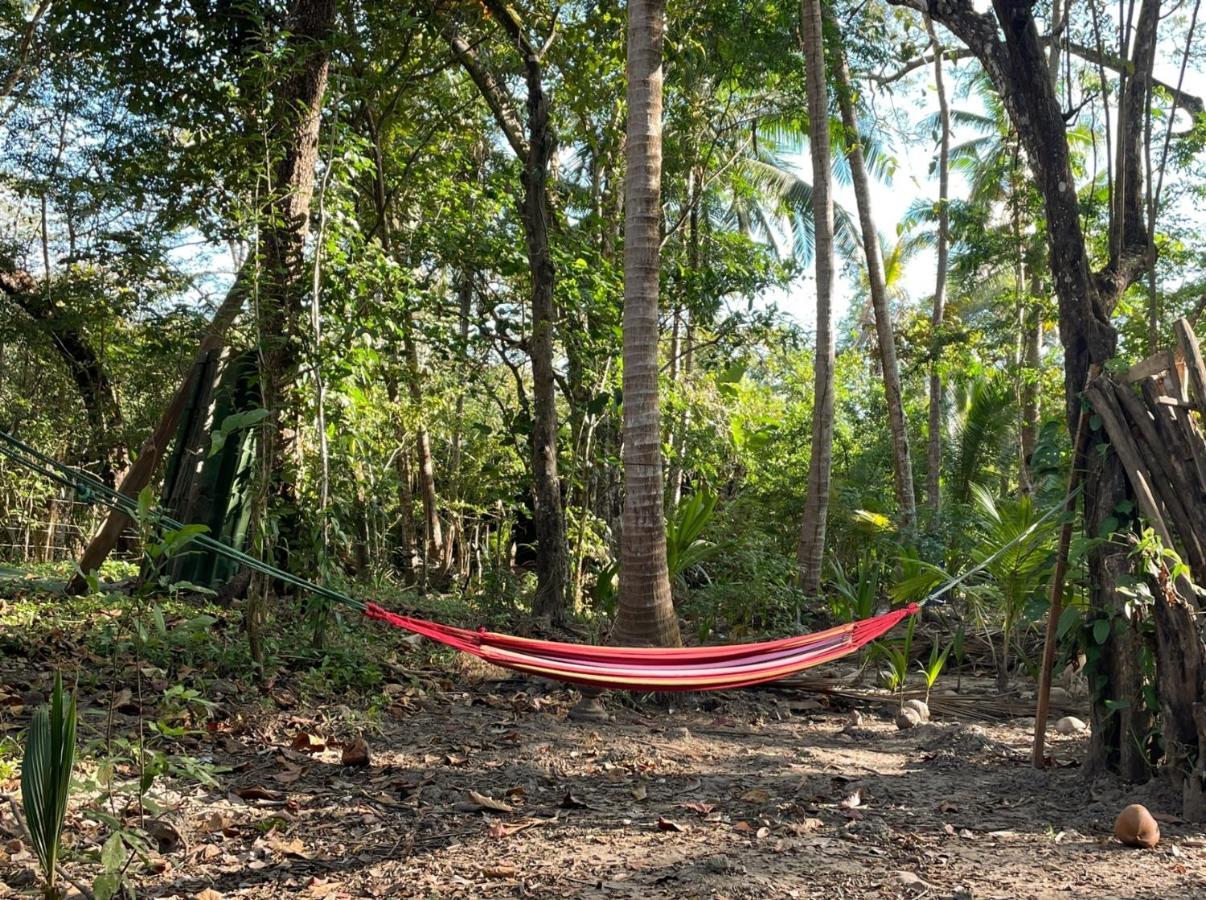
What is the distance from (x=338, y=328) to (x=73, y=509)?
802 centimetres

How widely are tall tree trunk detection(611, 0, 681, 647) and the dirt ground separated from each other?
1.61ft

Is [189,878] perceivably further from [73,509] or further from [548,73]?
[73,509]

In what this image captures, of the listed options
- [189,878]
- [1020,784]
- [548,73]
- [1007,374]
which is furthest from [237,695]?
[1007,374]

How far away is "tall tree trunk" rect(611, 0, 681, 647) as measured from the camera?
3.86 m

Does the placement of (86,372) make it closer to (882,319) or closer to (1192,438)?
(882,319)

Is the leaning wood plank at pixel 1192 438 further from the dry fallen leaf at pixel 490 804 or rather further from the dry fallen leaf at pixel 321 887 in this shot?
the dry fallen leaf at pixel 321 887

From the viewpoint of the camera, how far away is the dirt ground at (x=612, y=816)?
Answer: 205cm

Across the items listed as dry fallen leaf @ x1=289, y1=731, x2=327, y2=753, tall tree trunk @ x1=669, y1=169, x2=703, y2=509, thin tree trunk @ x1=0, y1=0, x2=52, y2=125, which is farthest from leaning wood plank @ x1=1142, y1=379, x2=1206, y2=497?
thin tree trunk @ x1=0, y1=0, x2=52, y2=125

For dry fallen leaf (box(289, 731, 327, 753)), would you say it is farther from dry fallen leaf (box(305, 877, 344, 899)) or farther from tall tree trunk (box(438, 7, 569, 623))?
tall tree trunk (box(438, 7, 569, 623))

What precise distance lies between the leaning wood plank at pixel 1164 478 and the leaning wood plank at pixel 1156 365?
7cm

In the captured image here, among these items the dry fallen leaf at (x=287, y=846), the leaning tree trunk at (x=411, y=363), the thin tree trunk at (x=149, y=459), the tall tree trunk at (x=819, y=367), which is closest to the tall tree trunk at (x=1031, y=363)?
the tall tree trunk at (x=819, y=367)

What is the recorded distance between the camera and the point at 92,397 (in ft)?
27.9

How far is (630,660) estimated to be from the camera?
118 inches

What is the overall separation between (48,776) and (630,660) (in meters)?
1.74
